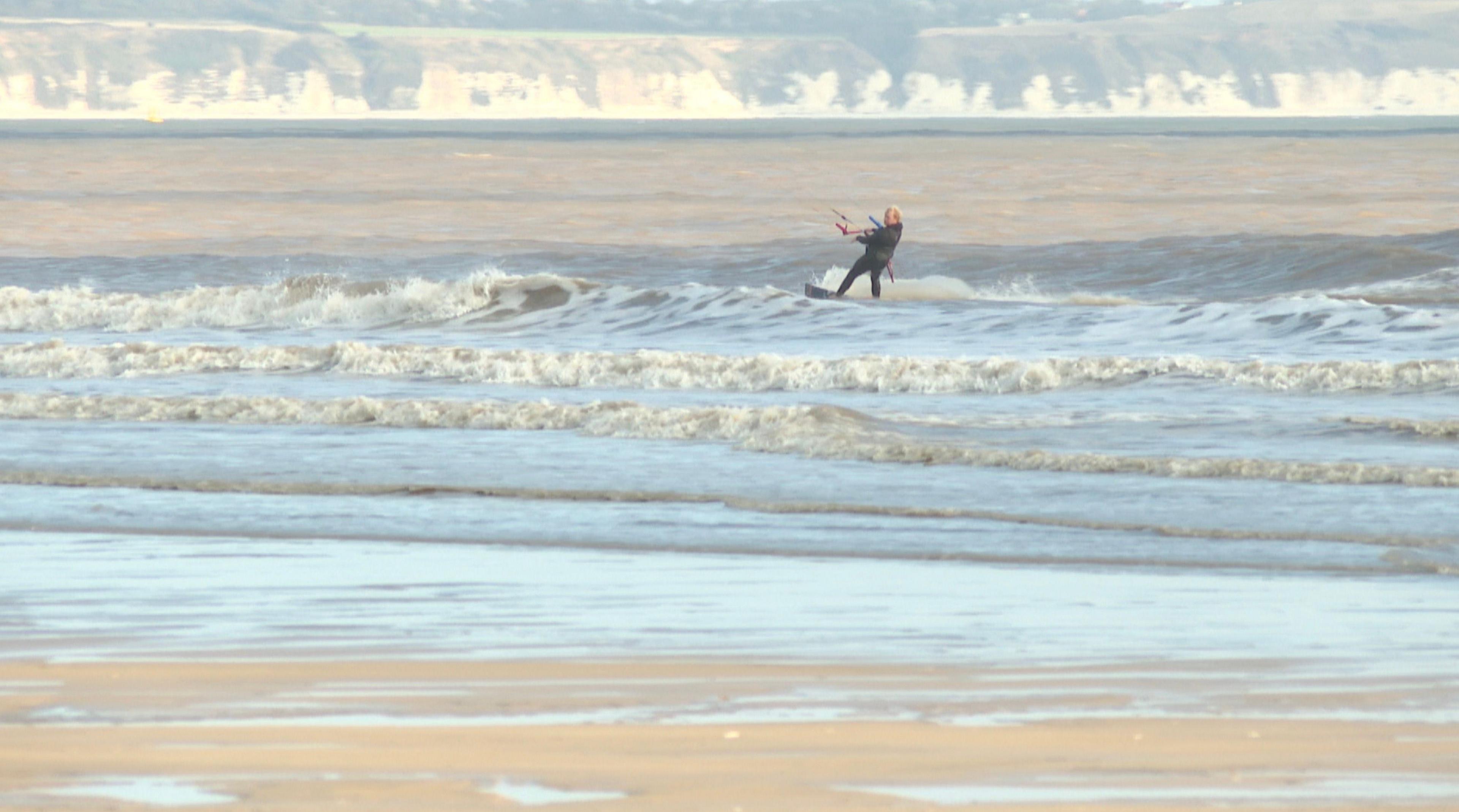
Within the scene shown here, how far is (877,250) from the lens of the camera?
27.7 m

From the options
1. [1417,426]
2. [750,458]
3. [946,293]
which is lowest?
[750,458]

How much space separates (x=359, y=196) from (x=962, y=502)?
63314mm

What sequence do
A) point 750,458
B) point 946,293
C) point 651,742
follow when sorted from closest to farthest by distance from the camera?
1. point 651,742
2. point 750,458
3. point 946,293

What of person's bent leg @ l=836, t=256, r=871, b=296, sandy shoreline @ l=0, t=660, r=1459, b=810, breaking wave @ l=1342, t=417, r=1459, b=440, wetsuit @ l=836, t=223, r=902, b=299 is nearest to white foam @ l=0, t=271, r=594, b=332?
person's bent leg @ l=836, t=256, r=871, b=296

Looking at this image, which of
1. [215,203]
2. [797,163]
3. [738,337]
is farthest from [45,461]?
[797,163]

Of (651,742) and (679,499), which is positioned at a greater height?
(651,742)

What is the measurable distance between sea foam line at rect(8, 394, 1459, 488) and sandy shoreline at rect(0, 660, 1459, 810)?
19.1ft

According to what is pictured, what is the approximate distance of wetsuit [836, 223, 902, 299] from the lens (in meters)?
27.5

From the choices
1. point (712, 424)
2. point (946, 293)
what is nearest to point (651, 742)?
point (712, 424)

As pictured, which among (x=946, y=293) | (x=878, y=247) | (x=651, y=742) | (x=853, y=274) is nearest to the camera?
(x=651, y=742)

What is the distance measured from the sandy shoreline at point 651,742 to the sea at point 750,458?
0.29 m

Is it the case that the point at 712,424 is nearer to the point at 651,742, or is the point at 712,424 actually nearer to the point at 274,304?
the point at 651,742

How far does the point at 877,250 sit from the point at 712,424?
512 inches

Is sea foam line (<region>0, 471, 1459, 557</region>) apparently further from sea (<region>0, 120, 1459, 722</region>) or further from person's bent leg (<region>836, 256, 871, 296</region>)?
person's bent leg (<region>836, 256, 871, 296</region>)
